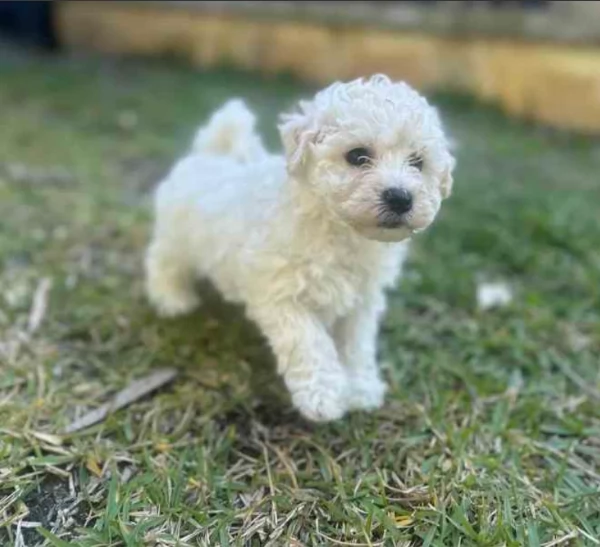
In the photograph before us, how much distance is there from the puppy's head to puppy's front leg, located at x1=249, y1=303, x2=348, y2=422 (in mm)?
404

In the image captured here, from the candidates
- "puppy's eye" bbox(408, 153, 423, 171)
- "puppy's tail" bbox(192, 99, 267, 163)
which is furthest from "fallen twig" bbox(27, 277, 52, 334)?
"puppy's eye" bbox(408, 153, 423, 171)

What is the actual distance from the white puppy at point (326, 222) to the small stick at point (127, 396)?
0.40 metres

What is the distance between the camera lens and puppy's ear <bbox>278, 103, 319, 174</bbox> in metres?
2.43

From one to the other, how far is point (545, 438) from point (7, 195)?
126 inches

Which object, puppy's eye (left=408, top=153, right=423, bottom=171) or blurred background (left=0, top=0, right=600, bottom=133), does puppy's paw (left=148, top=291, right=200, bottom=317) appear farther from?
blurred background (left=0, top=0, right=600, bottom=133)

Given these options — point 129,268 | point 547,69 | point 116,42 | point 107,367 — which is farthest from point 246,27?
point 107,367

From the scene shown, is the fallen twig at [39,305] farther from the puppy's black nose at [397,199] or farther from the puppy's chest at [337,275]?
the puppy's black nose at [397,199]

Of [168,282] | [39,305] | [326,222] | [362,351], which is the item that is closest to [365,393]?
[362,351]

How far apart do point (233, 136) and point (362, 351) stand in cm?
112

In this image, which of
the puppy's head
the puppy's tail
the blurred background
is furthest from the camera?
the blurred background

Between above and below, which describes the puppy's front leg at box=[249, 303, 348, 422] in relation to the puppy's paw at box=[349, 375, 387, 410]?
above

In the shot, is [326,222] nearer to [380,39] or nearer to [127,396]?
[127,396]

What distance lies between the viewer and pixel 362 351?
9.26 ft

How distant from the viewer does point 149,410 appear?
2.71m
